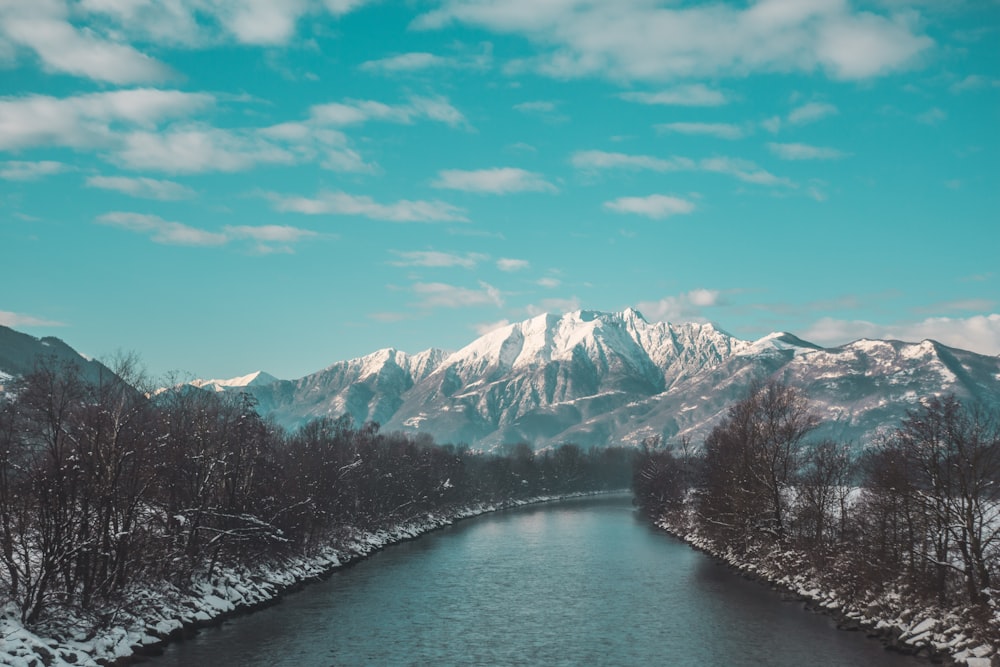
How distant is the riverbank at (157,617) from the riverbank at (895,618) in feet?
139

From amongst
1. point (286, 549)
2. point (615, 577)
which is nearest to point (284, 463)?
point (286, 549)

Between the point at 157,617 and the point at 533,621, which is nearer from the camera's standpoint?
the point at 157,617

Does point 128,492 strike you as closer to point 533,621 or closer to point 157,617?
point 157,617

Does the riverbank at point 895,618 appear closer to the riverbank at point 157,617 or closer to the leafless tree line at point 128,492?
the riverbank at point 157,617

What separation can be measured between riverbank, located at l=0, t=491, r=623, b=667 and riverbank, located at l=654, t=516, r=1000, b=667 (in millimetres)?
42403

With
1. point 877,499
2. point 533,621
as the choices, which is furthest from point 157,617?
point 877,499

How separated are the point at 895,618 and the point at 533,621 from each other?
23.5 m

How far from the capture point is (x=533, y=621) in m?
56.5

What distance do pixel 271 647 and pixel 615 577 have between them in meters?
40.5

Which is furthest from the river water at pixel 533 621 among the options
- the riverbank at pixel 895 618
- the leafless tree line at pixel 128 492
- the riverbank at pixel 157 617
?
the leafless tree line at pixel 128 492

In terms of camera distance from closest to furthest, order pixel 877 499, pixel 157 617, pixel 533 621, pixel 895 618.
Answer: pixel 895 618 → pixel 157 617 → pixel 877 499 → pixel 533 621

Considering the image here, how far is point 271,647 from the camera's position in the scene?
1854 inches

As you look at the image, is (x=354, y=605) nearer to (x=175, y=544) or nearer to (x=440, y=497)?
(x=175, y=544)

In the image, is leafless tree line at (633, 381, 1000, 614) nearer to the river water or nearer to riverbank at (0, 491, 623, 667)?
the river water
